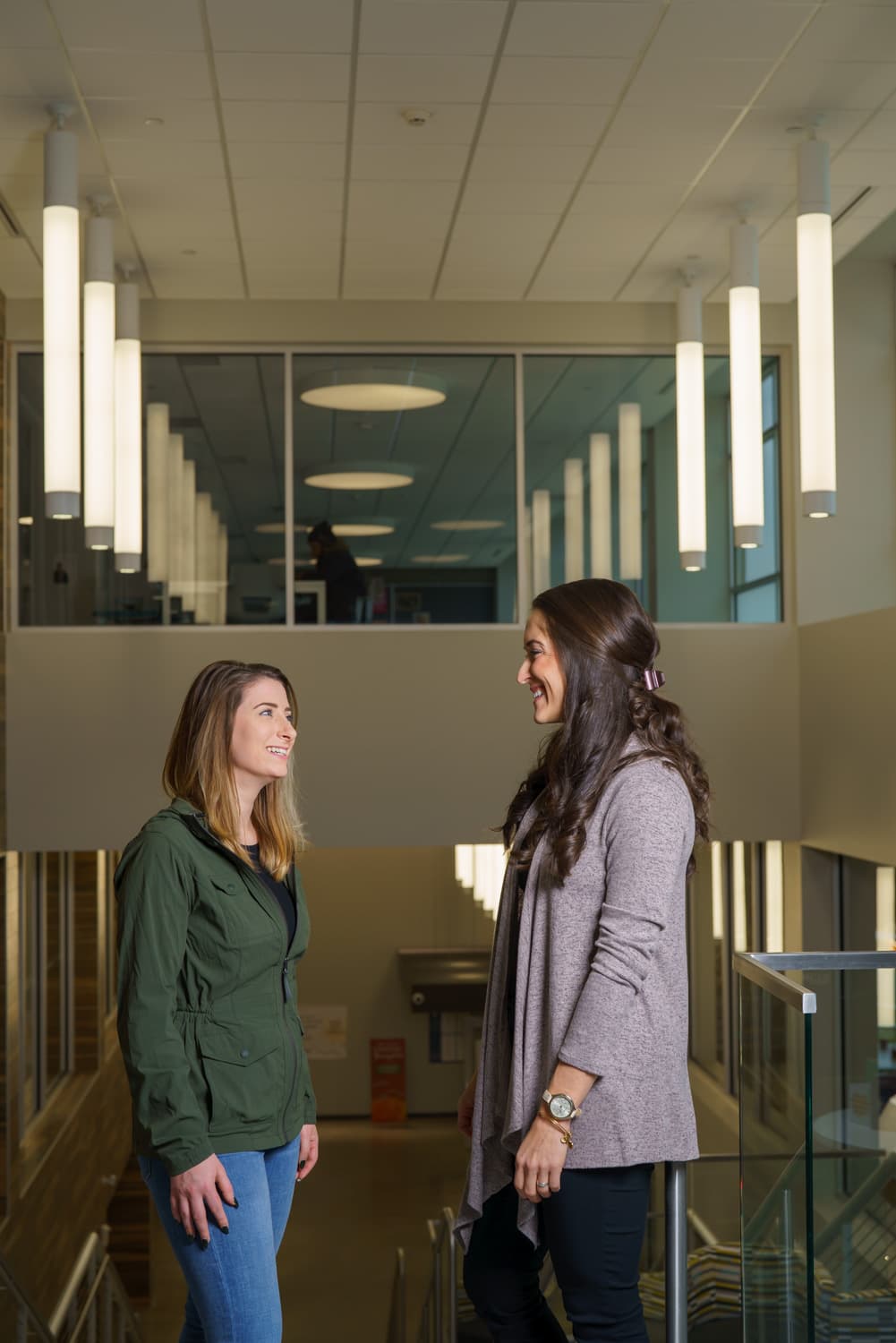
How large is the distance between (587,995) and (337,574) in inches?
218

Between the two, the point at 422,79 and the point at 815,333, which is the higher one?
the point at 422,79

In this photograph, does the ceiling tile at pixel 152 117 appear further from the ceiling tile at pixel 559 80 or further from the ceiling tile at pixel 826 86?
the ceiling tile at pixel 826 86

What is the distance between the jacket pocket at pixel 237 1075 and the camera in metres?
2.07

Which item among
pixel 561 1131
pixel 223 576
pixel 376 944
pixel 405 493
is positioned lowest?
pixel 376 944

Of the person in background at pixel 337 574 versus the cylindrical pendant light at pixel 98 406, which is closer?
the cylindrical pendant light at pixel 98 406

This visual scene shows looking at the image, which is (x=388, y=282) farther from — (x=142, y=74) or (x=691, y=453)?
(x=142, y=74)

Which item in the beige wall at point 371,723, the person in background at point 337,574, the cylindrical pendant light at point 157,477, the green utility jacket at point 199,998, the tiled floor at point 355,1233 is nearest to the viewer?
the green utility jacket at point 199,998

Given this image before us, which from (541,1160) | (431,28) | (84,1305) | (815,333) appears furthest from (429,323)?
(541,1160)

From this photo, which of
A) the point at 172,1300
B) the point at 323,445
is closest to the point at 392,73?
the point at 323,445

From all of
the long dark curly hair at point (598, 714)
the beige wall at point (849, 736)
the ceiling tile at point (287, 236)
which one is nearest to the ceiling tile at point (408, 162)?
the ceiling tile at point (287, 236)

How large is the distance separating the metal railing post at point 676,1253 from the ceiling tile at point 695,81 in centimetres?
364

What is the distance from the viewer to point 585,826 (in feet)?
6.42

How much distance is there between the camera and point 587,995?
1892mm

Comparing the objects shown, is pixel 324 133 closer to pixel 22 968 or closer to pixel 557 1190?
pixel 557 1190
